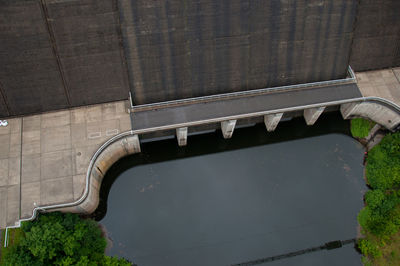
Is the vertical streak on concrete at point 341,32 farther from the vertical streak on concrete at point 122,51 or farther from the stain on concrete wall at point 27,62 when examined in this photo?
the stain on concrete wall at point 27,62

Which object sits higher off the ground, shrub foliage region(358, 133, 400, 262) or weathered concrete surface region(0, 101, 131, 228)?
weathered concrete surface region(0, 101, 131, 228)

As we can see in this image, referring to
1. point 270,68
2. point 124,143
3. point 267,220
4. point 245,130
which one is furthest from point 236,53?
point 267,220

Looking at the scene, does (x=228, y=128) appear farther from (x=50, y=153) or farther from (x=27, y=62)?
(x=27, y=62)

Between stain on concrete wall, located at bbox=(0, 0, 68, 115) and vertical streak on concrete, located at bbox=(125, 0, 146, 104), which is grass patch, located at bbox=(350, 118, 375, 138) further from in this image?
stain on concrete wall, located at bbox=(0, 0, 68, 115)

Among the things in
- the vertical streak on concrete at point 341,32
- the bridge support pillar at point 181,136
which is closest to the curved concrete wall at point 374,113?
the vertical streak on concrete at point 341,32

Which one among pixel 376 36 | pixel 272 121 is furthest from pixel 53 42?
pixel 376 36

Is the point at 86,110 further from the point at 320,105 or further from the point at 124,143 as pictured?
the point at 320,105

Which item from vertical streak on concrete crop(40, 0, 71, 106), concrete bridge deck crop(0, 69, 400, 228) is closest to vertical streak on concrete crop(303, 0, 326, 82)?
concrete bridge deck crop(0, 69, 400, 228)
